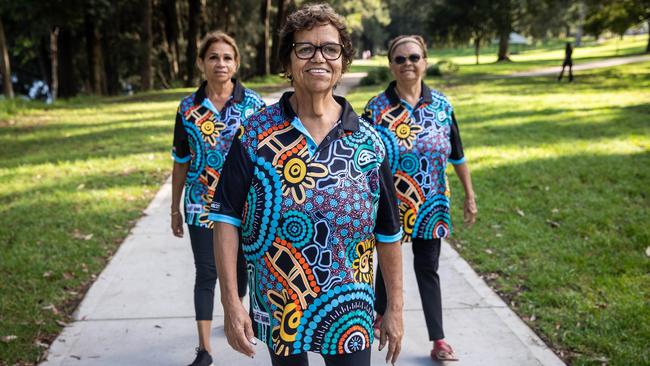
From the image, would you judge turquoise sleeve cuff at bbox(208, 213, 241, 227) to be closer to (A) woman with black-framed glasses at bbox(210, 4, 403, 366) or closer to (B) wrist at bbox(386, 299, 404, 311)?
(A) woman with black-framed glasses at bbox(210, 4, 403, 366)

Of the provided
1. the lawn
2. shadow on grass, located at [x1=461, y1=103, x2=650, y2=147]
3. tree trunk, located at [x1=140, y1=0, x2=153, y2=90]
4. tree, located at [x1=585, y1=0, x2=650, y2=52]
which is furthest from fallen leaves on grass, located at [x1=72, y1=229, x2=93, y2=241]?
tree, located at [x1=585, y1=0, x2=650, y2=52]

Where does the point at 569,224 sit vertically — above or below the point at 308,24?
below

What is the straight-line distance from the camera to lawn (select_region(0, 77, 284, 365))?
5.18 meters

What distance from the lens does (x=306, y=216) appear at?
Answer: 2.38 metres

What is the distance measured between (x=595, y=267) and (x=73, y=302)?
454 centimetres

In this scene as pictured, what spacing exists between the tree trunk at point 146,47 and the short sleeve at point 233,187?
83.0 ft

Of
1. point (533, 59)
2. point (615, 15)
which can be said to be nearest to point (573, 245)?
point (615, 15)

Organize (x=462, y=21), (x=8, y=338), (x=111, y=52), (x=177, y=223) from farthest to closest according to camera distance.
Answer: (x=462, y=21)
(x=111, y=52)
(x=8, y=338)
(x=177, y=223)

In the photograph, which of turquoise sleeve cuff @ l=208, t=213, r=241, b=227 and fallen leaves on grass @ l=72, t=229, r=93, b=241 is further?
fallen leaves on grass @ l=72, t=229, r=93, b=241

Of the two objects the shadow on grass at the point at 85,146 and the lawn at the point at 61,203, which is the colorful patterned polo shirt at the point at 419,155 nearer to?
the lawn at the point at 61,203

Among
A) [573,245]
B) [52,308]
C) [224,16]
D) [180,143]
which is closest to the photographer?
→ [180,143]

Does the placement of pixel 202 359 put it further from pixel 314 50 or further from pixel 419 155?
pixel 314 50

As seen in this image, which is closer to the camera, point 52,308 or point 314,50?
point 314,50

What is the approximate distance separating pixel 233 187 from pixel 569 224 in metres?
5.66
